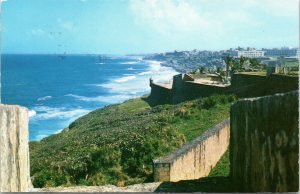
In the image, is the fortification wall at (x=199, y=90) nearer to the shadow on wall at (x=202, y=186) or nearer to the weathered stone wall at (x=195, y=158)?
the weathered stone wall at (x=195, y=158)

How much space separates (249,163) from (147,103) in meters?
37.6

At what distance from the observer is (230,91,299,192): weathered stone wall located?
482cm

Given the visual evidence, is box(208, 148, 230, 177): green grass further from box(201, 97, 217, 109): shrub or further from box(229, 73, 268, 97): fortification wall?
box(229, 73, 268, 97): fortification wall

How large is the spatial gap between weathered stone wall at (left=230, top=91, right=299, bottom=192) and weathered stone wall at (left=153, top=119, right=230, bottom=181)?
3702mm

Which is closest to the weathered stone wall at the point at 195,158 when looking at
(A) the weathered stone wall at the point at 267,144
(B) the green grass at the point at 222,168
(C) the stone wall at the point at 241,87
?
(B) the green grass at the point at 222,168

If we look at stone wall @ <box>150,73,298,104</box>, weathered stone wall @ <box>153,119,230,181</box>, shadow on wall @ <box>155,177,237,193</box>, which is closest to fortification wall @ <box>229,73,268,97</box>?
stone wall @ <box>150,73,298,104</box>

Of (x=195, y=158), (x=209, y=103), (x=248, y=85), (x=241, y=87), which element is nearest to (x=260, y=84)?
(x=248, y=85)

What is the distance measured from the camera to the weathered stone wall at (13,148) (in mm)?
5203

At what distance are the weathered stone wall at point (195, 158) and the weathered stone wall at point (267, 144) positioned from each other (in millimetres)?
3702

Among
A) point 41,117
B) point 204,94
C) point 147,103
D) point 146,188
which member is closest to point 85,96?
point 41,117

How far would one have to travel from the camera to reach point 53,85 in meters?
96.6

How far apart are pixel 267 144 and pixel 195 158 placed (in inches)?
247

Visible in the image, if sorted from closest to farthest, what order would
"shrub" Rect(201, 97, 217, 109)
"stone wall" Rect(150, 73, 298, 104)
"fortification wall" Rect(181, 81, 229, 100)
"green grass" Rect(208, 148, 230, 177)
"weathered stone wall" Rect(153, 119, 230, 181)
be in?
1. "weathered stone wall" Rect(153, 119, 230, 181)
2. "green grass" Rect(208, 148, 230, 177)
3. "stone wall" Rect(150, 73, 298, 104)
4. "shrub" Rect(201, 97, 217, 109)
5. "fortification wall" Rect(181, 81, 229, 100)

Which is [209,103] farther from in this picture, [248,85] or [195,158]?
[195,158]
